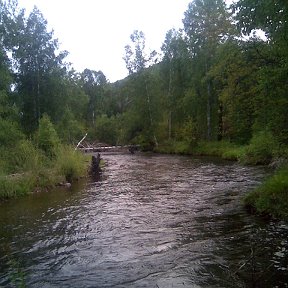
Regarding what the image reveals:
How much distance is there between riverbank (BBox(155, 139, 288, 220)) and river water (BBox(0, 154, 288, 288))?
1.65 ft

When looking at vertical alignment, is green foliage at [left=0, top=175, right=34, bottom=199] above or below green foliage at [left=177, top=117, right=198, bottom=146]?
below

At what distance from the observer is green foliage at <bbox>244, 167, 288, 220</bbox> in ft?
37.5

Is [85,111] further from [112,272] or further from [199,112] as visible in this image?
[112,272]

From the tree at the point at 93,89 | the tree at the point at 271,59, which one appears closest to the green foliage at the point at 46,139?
the tree at the point at 271,59

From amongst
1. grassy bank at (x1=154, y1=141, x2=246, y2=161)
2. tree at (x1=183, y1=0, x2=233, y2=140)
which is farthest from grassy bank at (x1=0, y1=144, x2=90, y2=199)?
tree at (x1=183, y1=0, x2=233, y2=140)

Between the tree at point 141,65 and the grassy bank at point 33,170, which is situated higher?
the tree at point 141,65

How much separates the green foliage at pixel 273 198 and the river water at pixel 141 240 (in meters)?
0.42

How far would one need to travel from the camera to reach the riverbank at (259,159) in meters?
11.8

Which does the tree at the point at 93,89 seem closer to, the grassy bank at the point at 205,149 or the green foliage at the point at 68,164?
the grassy bank at the point at 205,149

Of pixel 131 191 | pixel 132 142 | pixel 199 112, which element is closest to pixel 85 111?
pixel 132 142

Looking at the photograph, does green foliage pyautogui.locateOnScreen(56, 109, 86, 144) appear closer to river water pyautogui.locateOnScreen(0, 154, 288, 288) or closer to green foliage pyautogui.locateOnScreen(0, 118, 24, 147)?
green foliage pyautogui.locateOnScreen(0, 118, 24, 147)

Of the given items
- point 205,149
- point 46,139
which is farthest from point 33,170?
point 205,149

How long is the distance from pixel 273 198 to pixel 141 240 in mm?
4601

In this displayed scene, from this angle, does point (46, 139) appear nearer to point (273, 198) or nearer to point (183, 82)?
point (273, 198)
